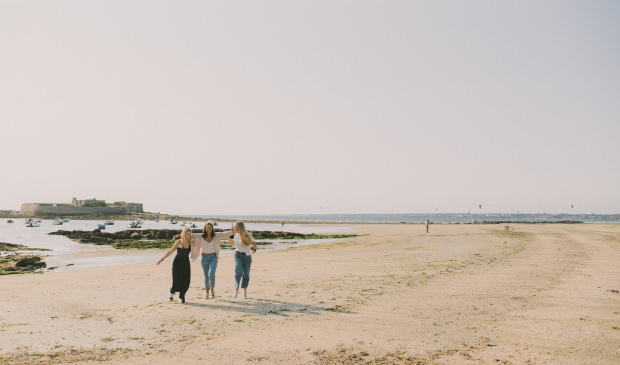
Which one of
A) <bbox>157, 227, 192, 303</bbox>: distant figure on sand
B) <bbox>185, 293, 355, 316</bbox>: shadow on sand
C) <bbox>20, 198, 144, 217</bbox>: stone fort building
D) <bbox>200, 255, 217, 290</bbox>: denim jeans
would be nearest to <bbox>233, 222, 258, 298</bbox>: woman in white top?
<bbox>185, 293, 355, 316</bbox>: shadow on sand

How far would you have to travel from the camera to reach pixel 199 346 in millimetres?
7191

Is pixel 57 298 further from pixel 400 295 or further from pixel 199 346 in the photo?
pixel 400 295

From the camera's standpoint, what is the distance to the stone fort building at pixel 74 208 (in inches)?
5994

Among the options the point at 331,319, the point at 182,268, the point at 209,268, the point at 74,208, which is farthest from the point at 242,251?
the point at 74,208

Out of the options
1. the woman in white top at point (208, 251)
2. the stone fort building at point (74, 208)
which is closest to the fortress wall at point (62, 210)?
the stone fort building at point (74, 208)

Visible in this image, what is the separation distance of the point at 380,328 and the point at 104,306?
7.90 m

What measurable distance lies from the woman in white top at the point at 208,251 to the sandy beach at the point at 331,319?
29.8 inches

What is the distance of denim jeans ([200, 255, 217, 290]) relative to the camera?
11.7 meters

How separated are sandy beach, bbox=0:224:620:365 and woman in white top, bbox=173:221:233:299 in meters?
0.76

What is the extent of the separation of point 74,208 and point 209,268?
550ft

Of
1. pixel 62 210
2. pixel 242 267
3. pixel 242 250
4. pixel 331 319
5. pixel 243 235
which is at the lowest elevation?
pixel 62 210

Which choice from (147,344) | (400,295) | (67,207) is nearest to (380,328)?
(400,295)

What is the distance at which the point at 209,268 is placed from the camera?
1210 cm

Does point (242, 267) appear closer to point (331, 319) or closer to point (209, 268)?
point (209, 268)
